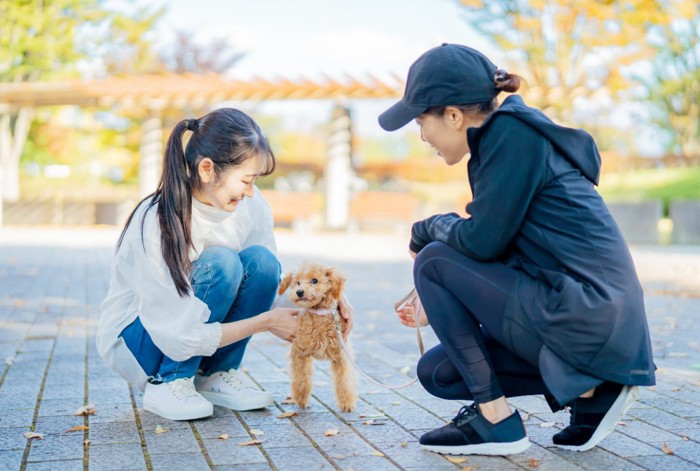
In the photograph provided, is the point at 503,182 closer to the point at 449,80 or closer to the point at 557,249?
the point at 557,249

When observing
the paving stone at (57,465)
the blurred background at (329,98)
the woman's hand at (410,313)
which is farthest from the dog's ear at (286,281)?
the blurred background at (329,98)

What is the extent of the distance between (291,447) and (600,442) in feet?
3.54

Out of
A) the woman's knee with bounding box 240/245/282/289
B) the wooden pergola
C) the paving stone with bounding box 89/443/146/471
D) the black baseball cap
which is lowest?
the paving stone with bounding box 89/443/146/471

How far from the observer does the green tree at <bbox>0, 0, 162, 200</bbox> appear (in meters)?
21.3

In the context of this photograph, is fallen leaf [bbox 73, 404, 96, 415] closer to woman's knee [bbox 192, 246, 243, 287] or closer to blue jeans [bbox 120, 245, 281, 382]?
blue jeans [bbox 120, 245, 281, 382]

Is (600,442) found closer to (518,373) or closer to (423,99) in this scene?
(518,373)

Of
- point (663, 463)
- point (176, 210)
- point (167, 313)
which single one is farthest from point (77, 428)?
point (663, 463)

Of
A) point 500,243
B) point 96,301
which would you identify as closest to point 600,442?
point 500,243

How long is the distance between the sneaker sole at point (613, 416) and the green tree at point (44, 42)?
1932cm

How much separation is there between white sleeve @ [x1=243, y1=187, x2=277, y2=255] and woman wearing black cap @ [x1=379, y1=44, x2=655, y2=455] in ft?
2.97

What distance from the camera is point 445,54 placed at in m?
2.67

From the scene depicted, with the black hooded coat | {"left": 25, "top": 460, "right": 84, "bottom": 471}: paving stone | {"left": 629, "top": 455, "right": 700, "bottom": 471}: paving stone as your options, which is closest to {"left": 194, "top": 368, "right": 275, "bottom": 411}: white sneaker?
{"left": 25, "top": 460, "right": 84, "bottom": 471}: paving stone

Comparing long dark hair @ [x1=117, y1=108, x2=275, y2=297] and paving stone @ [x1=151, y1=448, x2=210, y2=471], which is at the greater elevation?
long dark hair @ [x1=117, y1=108, x2=275, y2=297]

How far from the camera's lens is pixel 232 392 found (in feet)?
10.9
